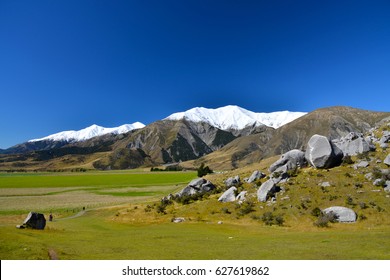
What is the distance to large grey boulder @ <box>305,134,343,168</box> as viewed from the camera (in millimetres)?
66188

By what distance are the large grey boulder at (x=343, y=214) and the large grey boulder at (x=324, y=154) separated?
19.2m

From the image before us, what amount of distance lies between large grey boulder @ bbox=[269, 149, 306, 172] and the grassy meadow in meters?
4.91

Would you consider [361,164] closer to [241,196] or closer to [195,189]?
[241,196]

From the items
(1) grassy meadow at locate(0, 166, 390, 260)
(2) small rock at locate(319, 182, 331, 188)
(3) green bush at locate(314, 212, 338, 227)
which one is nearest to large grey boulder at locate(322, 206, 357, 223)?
(3) green bush at locate(314, 212, 338, 227)

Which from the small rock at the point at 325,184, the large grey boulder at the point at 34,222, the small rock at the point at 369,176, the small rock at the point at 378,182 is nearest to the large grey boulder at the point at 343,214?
the small rock at the point at 325,184

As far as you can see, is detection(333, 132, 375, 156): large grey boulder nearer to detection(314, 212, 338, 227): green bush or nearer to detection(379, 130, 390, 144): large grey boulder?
detection(379, 130, 390, 144): large grey boulder

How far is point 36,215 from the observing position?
43344 millimetres

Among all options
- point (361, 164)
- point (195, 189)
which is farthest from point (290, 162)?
point (195, 189)

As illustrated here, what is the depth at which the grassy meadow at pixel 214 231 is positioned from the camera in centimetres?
2486

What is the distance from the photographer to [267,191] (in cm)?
6122

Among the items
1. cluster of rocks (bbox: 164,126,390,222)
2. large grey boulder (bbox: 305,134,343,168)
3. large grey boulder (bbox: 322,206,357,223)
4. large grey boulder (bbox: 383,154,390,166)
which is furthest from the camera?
large grey boulder (bbox: 305,134,343,168)

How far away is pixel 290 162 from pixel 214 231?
3663 centimetres
